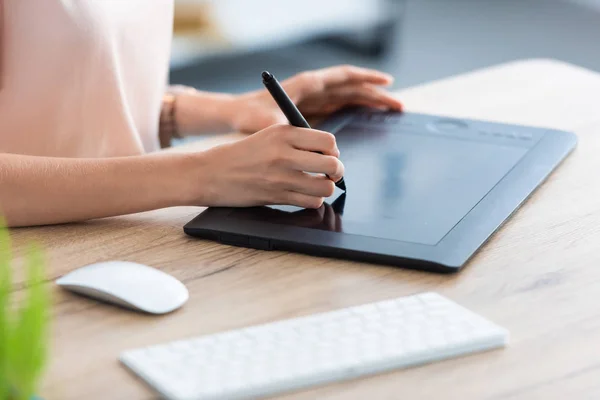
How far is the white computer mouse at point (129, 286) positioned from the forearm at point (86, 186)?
0.16 m

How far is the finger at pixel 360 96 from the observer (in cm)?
140

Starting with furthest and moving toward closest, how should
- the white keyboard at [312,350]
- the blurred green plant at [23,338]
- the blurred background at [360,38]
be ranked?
the blurred background at [360,38] < the white keyboard at [312,350] < the blurred green plant at [23,338]

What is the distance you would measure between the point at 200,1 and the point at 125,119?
2.35m

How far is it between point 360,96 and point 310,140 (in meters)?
0.39

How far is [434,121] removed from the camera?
1.33 meters

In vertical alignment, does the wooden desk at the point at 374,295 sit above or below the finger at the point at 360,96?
below

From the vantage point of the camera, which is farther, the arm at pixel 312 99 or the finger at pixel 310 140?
the arm at pixel 312 99

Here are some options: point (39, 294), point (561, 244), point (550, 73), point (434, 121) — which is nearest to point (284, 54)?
point (550, 73)

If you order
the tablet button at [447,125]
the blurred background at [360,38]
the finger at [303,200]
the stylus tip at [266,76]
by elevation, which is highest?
the stylus tip at [266,76]

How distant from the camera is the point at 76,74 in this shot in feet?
4.19

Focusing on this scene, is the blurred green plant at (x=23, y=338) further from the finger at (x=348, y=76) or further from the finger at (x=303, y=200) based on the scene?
the finger at (x=348, y=76)

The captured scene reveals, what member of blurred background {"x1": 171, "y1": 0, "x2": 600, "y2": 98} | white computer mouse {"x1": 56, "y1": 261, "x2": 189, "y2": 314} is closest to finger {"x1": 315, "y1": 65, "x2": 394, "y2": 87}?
white computer mouse {"x1": 56, "y1": 261, "x2": 189, "y2": 314}

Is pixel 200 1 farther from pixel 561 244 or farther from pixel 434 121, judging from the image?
pixel 561 244

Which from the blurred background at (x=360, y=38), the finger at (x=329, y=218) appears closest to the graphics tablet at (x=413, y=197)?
the finger at (x=329, y=218)
